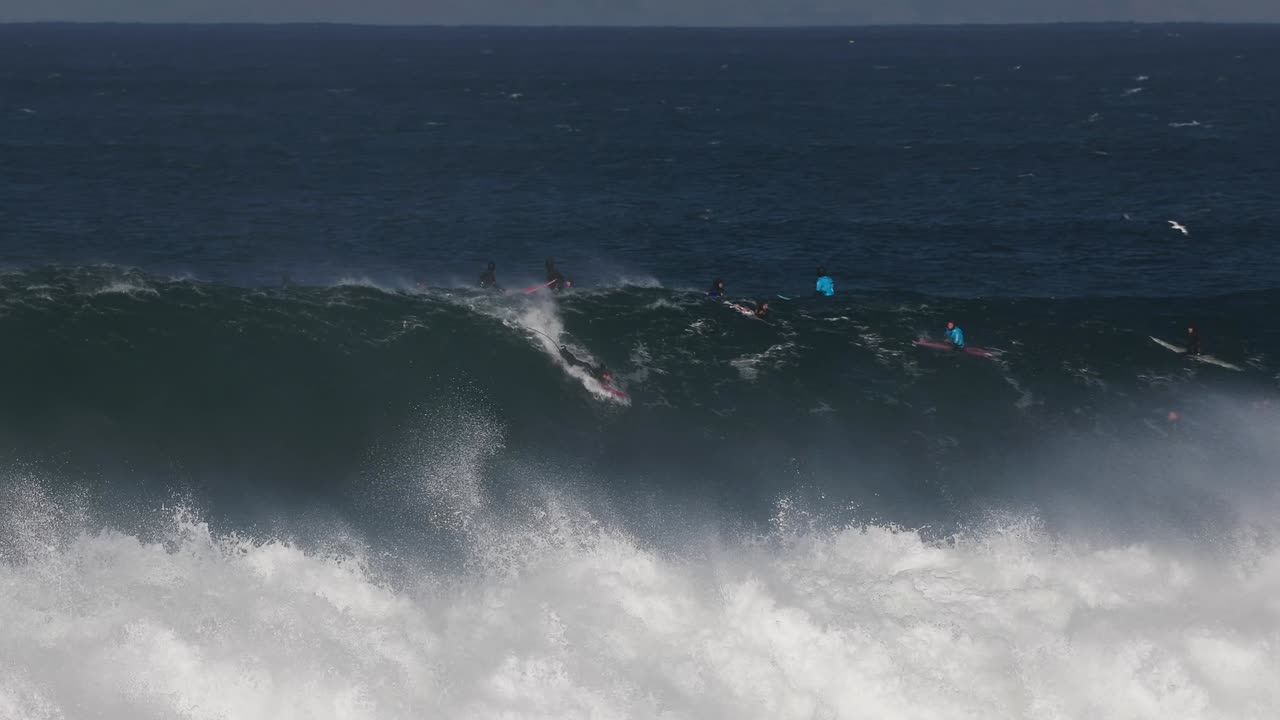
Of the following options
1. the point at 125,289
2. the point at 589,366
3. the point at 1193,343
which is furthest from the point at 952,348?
the point at 125,289

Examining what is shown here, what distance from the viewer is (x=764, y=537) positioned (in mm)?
34625

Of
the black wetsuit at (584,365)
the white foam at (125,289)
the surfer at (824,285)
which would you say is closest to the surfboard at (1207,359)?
the surfer at (824,285)

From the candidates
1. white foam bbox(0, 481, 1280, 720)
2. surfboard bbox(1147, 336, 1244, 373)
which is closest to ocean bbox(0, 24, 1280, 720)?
white foam bbox(0, 481, 1280, 720)

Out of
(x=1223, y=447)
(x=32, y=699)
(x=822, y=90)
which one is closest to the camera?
(x=32, y=699)

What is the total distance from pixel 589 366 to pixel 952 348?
599 inches

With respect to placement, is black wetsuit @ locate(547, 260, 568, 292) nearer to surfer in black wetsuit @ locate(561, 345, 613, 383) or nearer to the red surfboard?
surfer in black wetsuit @ locate(561, 345, 613, 383)

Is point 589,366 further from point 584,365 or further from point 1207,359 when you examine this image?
point 1207,359

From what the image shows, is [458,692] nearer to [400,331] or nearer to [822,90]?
[400,331]

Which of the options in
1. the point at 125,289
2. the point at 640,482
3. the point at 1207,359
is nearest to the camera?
the point at 640,482

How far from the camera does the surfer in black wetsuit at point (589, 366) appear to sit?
4340cm

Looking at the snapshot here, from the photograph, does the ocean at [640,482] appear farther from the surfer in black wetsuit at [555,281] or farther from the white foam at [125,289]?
the surfer in black wetsuit at [555,281]

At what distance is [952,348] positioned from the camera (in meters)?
47.5

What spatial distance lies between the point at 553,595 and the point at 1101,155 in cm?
9143

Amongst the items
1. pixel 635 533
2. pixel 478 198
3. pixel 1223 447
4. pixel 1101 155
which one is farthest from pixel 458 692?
pixel 1101 155
